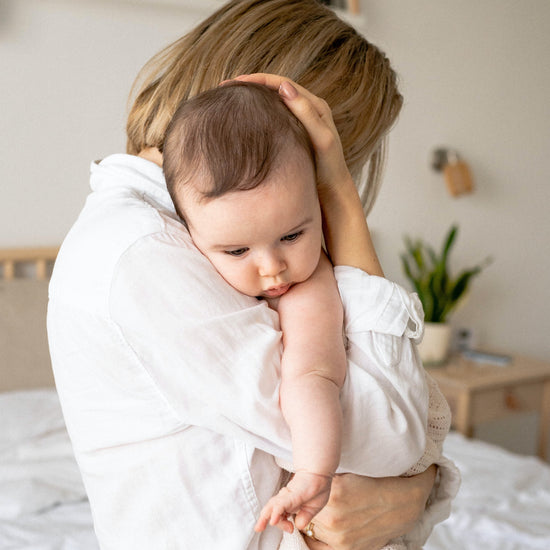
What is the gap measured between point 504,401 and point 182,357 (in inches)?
89.5

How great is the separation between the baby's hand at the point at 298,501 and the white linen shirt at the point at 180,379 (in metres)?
0.07

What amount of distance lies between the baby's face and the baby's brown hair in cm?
2

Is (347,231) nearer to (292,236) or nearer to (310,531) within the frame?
(292,236)

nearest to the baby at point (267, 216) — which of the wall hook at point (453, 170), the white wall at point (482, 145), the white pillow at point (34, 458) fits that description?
the white pillow at point (34, 458)

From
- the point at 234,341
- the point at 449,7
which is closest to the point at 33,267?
the point at 234,341

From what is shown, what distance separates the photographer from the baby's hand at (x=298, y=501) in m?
0.63

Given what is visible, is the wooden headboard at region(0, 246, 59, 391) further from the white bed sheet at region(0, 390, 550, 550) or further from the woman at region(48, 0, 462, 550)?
the woman at region(48, 0, 462, 550)

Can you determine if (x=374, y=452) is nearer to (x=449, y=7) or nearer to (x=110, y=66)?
(x=110, y=66)

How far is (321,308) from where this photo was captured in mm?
799

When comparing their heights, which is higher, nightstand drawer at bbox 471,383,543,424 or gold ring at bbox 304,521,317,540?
gold ring at bbox 304,521,317,540

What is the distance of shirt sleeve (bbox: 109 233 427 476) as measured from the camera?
0.69 metres

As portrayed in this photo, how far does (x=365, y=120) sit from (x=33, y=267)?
163 centimetres

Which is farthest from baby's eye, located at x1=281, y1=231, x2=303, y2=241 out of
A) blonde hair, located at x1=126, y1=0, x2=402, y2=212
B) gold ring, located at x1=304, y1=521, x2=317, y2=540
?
gold ring, located at x1=304, y1=521, x2=317, y2=540

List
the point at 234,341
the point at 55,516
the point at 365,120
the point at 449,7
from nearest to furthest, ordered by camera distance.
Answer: the point at 234,341
the point at 365,120
the point at 55,516
the point at 449,7
